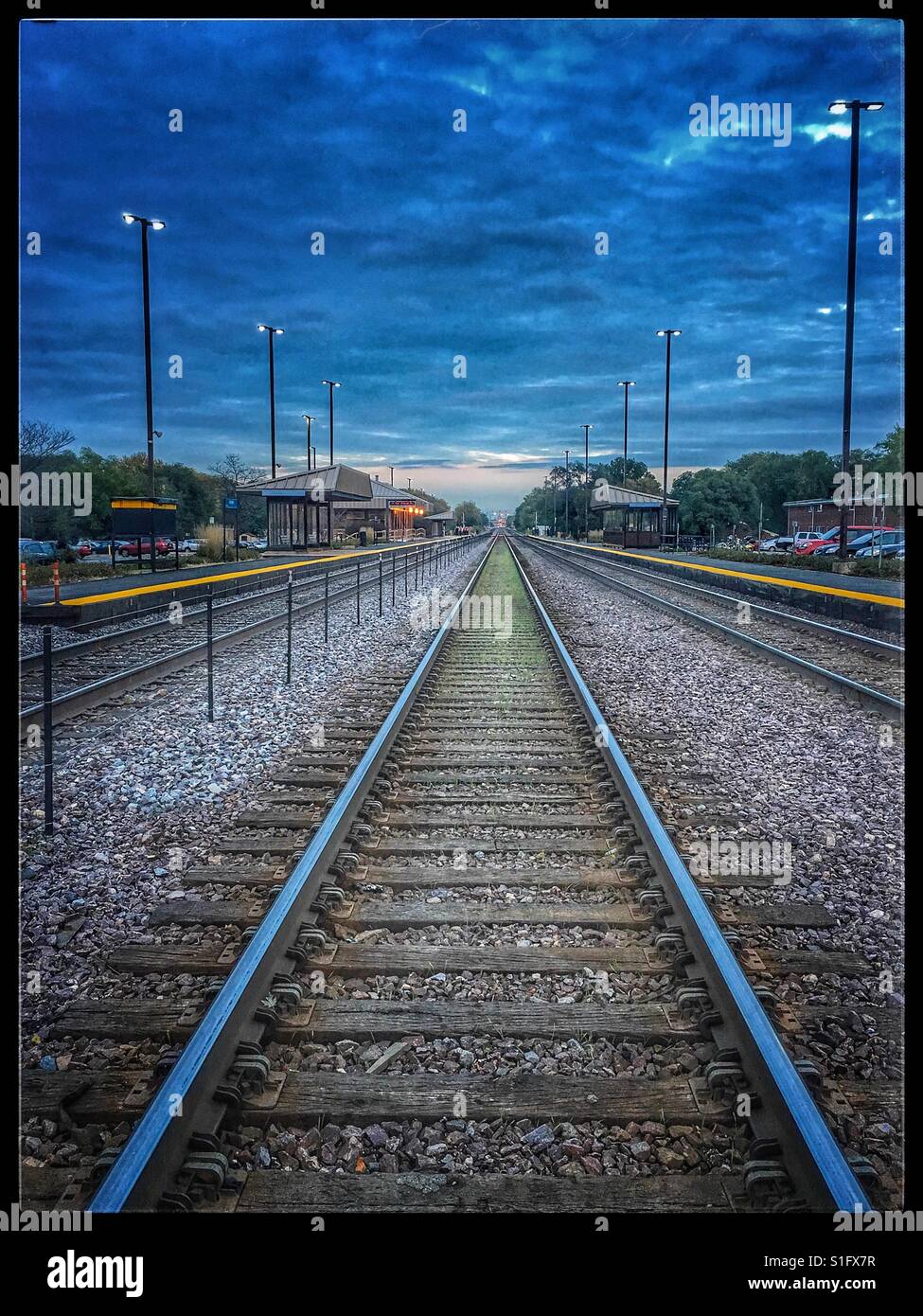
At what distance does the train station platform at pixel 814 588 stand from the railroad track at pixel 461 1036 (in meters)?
7.27

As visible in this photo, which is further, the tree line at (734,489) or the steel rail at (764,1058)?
the tree line at (734,489)

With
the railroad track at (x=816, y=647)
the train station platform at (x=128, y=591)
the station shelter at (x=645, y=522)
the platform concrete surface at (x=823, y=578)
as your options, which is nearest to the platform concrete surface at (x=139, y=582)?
the train station platform at (x=128, y=591)

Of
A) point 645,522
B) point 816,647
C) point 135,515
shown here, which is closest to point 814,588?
point 816,647

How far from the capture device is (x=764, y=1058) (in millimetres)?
2746

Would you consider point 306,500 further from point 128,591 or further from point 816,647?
point 816,647

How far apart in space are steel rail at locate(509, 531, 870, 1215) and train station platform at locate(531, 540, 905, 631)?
7158mm

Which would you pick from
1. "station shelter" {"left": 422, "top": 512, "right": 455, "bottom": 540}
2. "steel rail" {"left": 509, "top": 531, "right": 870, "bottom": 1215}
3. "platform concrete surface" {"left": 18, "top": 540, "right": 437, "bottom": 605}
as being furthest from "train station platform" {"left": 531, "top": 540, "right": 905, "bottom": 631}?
"station shelter" {"left": 422, "top": 512, "right": 455, "bottom": 540}

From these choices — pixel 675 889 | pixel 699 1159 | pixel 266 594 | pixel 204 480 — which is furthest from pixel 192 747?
pixel 204 480

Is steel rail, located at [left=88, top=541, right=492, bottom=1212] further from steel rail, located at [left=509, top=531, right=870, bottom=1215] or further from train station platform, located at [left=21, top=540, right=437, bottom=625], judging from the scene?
train station platform, located at [left=21, top=540, right=437, bottom=625]

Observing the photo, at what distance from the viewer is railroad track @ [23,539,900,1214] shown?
2420 millimetres

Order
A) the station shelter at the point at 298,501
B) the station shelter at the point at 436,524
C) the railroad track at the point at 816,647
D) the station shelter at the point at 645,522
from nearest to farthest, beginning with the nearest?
the railroad track at the point at 816,647, the station shelter at the point at 298,501, the station shelter at the point at 645,522, the station shelter at the point at 436,524

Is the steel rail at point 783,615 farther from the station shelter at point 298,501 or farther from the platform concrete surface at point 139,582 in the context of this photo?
the station shelter at point 298,501

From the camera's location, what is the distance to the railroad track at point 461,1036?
2.42 meters
